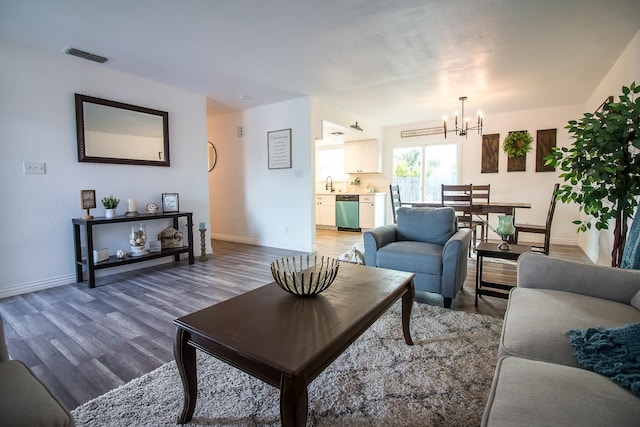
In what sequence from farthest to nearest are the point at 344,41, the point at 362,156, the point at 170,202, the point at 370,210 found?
the point at 362,156
the point at 370,210
the point at 170,202
the point at 344,41

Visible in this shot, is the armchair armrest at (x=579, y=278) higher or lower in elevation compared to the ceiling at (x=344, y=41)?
lower

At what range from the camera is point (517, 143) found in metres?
5.69

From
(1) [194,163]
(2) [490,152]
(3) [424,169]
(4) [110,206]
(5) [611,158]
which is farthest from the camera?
(3) [424,169]

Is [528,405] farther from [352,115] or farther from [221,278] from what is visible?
[352,115]

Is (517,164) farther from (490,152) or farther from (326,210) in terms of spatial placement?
(326,210)

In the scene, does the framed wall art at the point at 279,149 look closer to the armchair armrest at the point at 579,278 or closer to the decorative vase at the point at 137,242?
the decorative vase at the point at 137,242

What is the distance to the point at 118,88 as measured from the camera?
3.70m

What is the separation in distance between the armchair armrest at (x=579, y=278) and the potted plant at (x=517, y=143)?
4.75 metres

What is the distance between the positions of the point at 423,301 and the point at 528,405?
1.97m

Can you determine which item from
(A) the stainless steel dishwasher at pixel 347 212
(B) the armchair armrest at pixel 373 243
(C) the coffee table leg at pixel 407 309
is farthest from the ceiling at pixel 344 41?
(A) the stainless steel dishwasher at pixel 347 212

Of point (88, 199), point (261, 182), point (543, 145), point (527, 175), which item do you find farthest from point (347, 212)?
point (88, 199)

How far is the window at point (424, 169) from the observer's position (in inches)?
255

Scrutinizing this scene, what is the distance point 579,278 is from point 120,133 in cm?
452

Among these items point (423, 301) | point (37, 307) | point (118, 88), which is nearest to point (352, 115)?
point (118, 88)
